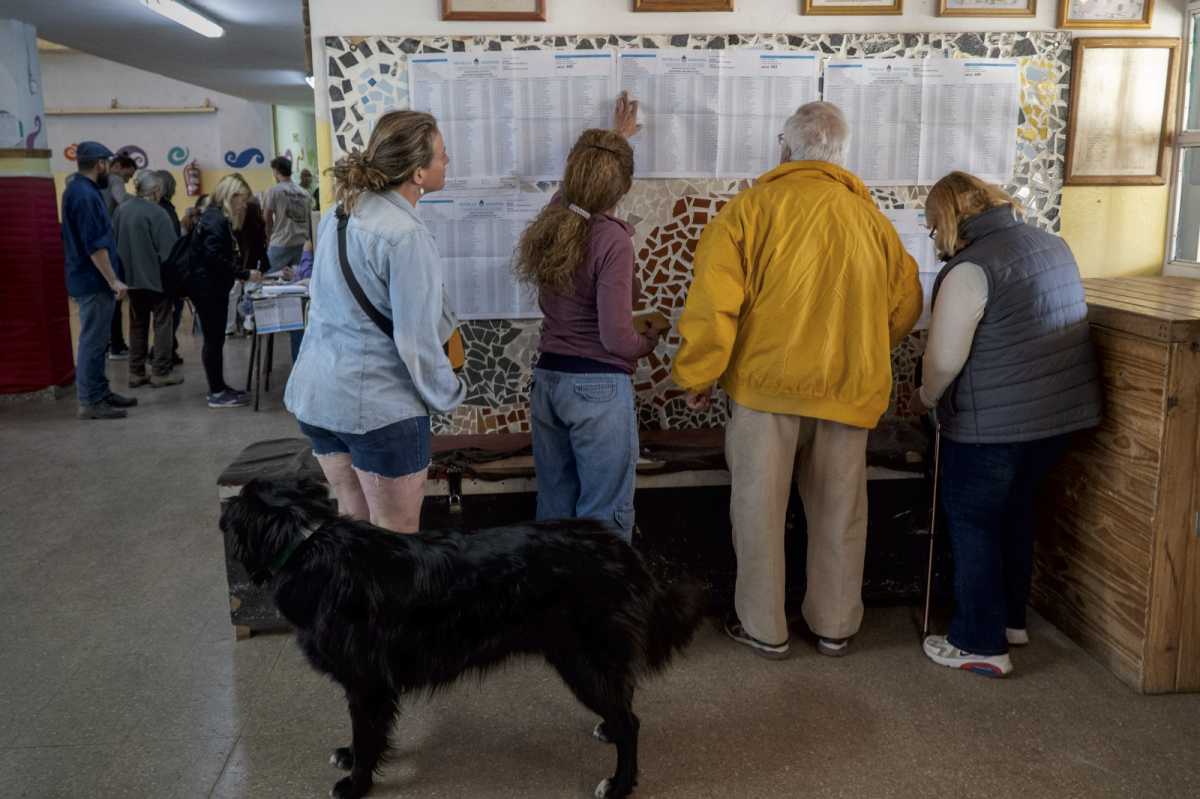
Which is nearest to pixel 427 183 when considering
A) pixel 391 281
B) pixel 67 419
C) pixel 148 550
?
pixel 391 281

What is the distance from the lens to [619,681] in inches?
91.8

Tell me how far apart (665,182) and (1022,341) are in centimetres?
138

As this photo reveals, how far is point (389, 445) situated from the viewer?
2.54 metres

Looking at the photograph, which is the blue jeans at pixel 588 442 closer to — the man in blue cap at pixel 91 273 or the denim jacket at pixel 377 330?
the denim jacket at pixel 377 330

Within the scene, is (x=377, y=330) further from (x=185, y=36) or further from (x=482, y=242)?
(x=185, y=36)

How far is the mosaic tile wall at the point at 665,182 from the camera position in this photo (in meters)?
3.34

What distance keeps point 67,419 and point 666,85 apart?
5100mm

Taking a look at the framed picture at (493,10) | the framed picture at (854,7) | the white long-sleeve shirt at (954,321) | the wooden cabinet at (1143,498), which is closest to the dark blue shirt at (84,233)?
the framed picture at (493,10)

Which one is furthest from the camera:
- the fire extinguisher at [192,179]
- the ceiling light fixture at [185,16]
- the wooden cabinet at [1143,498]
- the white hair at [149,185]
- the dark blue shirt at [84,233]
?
the fire extinguisher at [192,179]

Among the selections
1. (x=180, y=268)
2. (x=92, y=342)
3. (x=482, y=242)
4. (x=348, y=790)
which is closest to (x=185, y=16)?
(x=180, y=268)

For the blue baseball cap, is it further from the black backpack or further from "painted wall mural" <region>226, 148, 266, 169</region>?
"painted wall mural" <region>226, 148, 266, 169</region>

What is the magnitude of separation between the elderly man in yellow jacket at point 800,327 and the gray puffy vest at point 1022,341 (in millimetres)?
234

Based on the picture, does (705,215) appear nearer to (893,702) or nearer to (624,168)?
(624,168)

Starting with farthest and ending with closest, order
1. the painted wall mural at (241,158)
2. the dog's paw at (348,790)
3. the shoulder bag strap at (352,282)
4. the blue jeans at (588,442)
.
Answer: the painted wall mural at (241,158) → the blue jeans at (588,442) → the shoulder bag strap at (352,282) → the dog's paw at (348,790)
